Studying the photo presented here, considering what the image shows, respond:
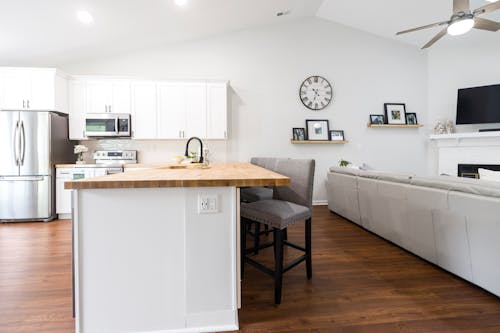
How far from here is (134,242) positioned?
4.49ft

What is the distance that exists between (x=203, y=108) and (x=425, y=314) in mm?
3909

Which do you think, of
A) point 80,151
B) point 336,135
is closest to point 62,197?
point 80,151

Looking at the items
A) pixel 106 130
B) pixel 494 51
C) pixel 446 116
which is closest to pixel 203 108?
pixel 106 130

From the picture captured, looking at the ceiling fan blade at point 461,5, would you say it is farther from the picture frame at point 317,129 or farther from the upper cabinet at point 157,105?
the upper cabinet at point 157,105

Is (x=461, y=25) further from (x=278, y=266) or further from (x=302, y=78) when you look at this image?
(x=278, y=266)

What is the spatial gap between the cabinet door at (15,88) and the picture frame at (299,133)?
438 centimetres

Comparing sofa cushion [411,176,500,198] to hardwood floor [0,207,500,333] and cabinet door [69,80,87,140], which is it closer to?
hardwood floor [0,207,500,333]

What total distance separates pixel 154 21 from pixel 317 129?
3359 millimetres

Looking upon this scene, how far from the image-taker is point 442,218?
2045 millimetres

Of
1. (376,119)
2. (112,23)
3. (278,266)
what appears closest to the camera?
(278,266)

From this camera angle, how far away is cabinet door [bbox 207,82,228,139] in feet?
14.4

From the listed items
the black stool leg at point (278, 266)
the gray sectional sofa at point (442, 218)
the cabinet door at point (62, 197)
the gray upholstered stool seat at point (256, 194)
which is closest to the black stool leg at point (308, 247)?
the black stool leg at point (278, 266)

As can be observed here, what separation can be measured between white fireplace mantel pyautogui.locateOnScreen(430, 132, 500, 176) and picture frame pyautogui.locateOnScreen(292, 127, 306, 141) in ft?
8.62

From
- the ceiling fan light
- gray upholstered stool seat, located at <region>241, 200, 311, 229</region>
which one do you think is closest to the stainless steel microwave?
gray upholstered stool seat, located at <region>241, 200, 311, 229</region>
